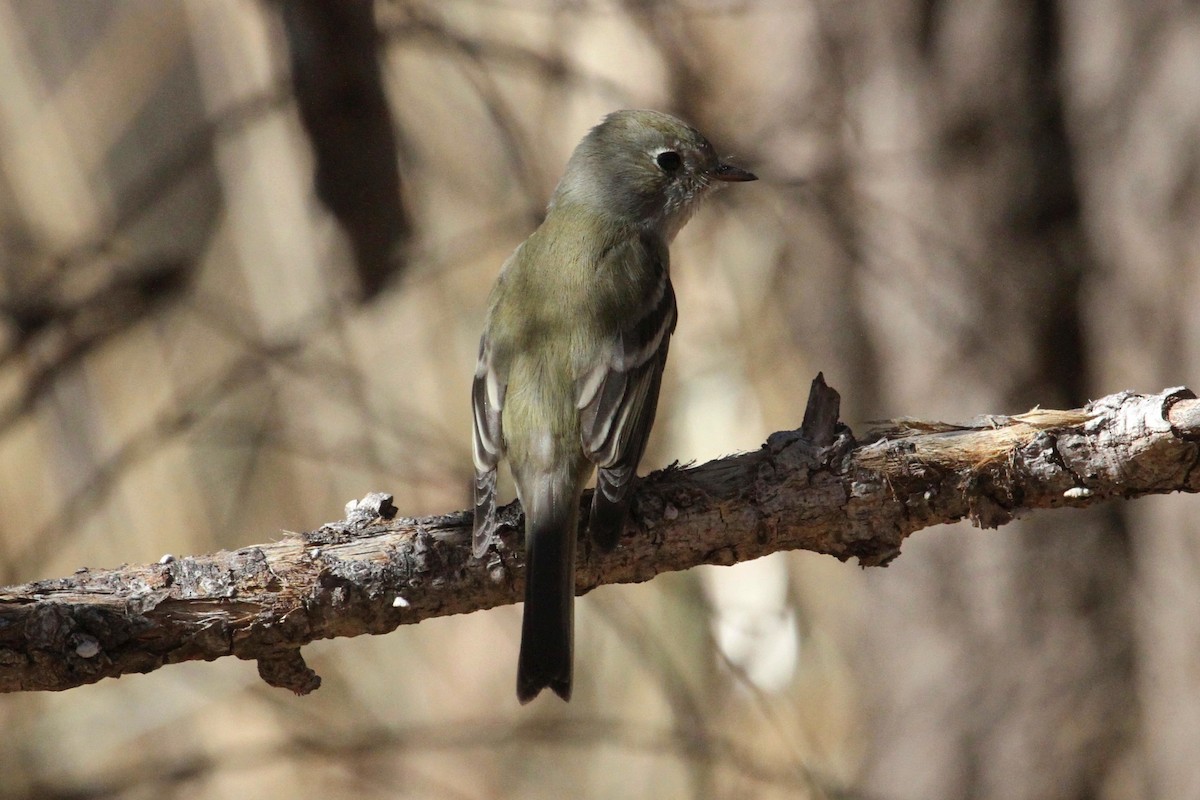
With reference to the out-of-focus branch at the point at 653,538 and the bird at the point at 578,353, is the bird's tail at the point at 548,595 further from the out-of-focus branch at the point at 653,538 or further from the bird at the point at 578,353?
the out-of-focus branch at the point at 653,538

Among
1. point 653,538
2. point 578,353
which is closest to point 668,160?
point 578,353

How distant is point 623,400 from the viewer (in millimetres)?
3711

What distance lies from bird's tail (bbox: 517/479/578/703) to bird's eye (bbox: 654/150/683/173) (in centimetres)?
167

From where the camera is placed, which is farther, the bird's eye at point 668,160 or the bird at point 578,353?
the bird's eye at point 668,160

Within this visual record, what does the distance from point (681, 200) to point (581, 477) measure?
1.46 m

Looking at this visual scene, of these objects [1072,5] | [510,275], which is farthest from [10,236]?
[1072,5]

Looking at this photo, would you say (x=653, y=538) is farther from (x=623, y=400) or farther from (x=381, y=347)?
(x=381, y=347)

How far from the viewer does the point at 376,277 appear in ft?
22.8

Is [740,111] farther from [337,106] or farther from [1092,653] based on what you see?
[1092,653]

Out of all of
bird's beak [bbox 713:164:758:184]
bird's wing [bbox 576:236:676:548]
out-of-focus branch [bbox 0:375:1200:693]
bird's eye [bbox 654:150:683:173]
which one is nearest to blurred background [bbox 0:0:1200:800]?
bird's beak [bbox 713:164:758:184]

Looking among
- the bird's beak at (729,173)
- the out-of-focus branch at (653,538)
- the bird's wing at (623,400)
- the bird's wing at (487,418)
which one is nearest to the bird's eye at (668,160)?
the bird's beak at (729,173)

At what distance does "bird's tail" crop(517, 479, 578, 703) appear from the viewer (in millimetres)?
3189

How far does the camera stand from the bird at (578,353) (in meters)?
3.25

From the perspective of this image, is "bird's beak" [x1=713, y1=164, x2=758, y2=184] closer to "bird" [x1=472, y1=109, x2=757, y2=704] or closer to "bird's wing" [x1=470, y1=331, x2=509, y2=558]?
"bird" [x1=472, y1=109, x2=757, y2=704]
